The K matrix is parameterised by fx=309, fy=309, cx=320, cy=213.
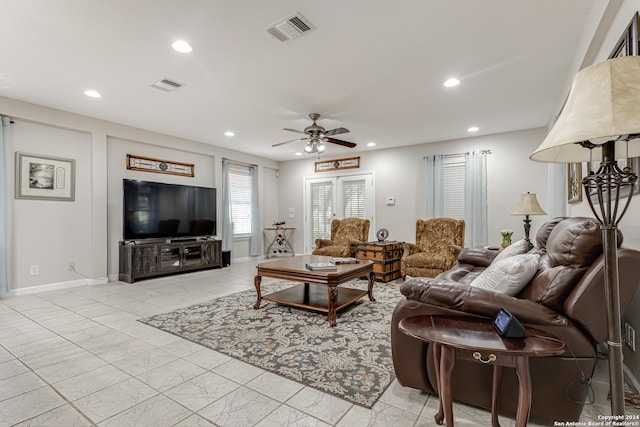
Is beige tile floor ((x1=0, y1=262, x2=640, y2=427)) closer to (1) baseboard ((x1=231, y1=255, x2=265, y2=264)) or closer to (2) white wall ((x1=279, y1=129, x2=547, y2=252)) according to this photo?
(2) white wall ((x1=279, y1=129, x2=547, y2=252))

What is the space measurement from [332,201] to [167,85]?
4.64 meters

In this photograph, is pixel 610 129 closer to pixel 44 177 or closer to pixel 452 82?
pixel 452 82

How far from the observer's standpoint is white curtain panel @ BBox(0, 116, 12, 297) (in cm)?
391

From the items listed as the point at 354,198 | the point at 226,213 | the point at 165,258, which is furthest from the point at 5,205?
the point at 354,198

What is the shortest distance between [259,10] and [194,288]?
3.76 m

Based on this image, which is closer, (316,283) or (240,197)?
(316,283)

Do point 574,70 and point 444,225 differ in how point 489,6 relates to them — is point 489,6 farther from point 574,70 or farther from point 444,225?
point 444,225

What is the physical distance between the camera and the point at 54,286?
14.7ft

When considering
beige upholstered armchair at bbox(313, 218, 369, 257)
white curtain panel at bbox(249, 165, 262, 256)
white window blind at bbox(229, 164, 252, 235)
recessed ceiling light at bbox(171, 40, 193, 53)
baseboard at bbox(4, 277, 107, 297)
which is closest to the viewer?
recessed ceiling light at bbox(171, 40, 193, 53)

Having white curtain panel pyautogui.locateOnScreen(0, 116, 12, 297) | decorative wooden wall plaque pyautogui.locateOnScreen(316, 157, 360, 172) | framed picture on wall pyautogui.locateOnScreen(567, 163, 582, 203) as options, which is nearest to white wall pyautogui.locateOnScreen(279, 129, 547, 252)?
decorative wooden wall plaque pyautogui.locateOnScreen(316, 157, 360, 172)

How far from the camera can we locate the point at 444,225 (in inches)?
202

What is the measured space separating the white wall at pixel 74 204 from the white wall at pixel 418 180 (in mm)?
3318

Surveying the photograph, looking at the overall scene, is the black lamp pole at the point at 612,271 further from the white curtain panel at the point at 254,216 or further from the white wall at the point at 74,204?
the white curtain panel at the point at 254,216

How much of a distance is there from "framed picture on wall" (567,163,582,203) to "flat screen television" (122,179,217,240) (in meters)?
5.79
